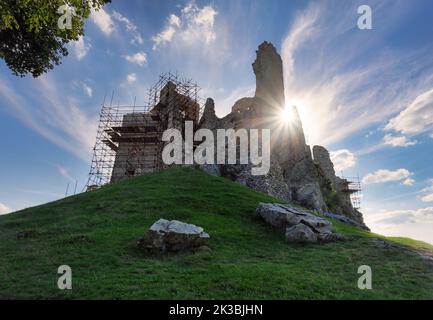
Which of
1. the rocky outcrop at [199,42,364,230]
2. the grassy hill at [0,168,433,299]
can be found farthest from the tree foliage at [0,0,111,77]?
the rocky outcrop at [199,42,364,230]

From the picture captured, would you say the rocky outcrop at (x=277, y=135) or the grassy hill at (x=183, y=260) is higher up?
the rocky outcrop at (x=277, y=135)

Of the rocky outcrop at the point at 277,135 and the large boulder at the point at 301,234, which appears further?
the rocky outcrop at the point at 277,135

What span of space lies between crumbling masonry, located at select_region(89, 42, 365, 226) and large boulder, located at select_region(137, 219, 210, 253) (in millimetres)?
28056

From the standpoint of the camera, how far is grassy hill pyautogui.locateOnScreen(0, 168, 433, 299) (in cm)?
964

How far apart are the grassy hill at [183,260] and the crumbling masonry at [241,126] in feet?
77.8

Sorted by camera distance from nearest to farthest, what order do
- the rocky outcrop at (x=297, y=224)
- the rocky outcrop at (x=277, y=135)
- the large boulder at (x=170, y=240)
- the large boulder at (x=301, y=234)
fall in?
the large boulder at (x=170, y=240) < the large boulder at (x=301, y=234) < the rocky outcrop at (x=297, y=224) < the rocky outcrop at (x=277, y=135)

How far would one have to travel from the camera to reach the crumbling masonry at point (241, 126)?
50.1m

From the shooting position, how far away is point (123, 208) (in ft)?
72.0

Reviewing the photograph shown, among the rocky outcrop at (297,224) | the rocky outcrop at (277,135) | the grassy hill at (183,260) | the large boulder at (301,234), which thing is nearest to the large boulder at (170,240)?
the grassy hill at (183,260)

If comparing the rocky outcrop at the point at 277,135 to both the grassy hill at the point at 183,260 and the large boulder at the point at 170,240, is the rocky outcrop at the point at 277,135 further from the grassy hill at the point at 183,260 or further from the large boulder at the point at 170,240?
the large boulder at the point at 170,240

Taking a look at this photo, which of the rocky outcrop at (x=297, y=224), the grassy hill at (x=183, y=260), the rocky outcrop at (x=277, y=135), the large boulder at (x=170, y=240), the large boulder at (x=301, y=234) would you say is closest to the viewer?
the grassy hill at (x=183, y=260)
